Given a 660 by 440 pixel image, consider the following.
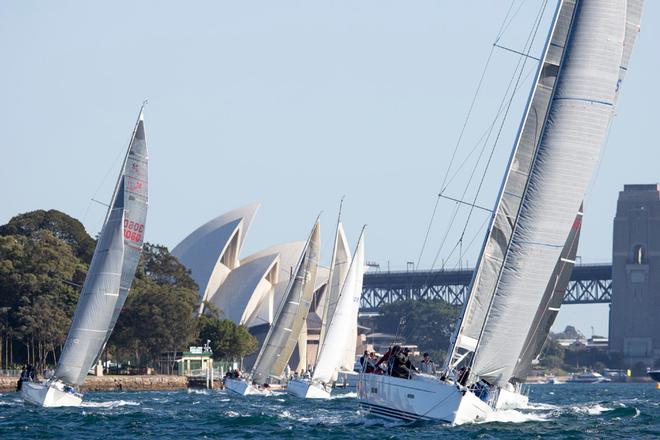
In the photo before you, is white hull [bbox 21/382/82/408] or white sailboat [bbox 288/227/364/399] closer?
white hull [bbox 21/382/82/408]

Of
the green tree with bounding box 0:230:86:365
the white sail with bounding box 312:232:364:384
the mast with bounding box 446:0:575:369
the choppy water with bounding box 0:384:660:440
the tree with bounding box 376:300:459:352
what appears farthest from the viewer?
the tree with bounding box 376:300:459:352

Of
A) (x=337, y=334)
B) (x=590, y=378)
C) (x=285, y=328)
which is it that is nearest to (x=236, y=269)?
(x=285, y=328)

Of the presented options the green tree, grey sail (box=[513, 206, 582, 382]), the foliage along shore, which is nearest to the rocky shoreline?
the foliage along shore

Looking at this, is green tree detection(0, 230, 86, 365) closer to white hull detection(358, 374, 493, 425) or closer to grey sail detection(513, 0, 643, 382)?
grey sail detection(513, 0, 643, 382)

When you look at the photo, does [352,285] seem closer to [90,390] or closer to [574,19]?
[90,390]

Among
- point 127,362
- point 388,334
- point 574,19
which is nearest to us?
point 574,19

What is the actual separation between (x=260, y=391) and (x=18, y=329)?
1142cm

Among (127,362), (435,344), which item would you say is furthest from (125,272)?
(435,344)

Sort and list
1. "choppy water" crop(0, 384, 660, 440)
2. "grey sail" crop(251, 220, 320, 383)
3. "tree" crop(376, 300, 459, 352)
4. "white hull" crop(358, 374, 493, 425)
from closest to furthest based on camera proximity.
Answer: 1. "white hull" crop(358, 374, 493, 425)
2. "choppy water" crop(0, 384, 660, 440)
3. "grey sail" crop(251, 220, 320, 383)
4. "tree" crop(376, 300, 459, 352)

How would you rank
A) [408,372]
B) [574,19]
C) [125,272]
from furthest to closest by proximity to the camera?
1. [125,272]
2. [408,372]
3. [574,19]

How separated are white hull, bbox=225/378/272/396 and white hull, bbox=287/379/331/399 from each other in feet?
12.6

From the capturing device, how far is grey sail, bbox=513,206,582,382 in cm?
3947

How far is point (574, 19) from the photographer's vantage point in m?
27.4

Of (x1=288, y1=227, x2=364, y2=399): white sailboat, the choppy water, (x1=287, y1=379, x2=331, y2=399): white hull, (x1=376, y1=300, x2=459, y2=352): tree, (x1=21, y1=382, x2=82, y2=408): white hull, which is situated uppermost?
(x1=376, y1=300, x2=459, y2=352): tree
